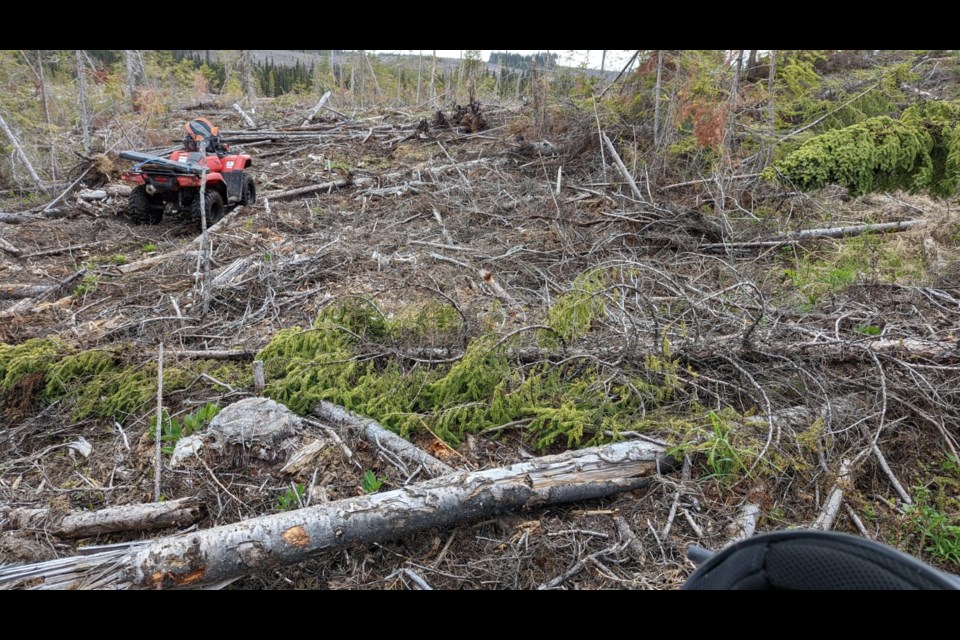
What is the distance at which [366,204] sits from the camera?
35.0 feet

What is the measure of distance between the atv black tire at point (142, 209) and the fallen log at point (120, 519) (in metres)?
8.12

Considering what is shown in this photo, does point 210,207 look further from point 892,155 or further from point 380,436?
point 892,155

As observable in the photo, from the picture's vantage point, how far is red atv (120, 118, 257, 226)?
9.16 metres

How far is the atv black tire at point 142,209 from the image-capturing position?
9773mm

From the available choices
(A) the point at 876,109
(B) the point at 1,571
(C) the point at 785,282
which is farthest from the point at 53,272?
(A) the point at 876,109

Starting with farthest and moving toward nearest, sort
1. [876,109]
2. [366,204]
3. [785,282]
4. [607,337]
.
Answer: [366,204] < [876,109] < [785,282] < [607,337]

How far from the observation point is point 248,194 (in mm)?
10703

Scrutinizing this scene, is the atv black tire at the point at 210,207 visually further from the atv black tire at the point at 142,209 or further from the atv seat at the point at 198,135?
the atv seat at the point at 198,135

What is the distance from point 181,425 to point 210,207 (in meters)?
6.52

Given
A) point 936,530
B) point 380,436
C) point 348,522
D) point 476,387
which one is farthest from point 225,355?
point 936,530

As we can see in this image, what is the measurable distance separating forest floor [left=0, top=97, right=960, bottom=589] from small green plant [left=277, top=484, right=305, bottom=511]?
19 millimetres

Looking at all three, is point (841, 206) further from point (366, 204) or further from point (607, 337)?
point (366, 204)

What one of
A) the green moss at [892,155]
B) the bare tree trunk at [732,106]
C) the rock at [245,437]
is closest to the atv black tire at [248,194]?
the rock at [245,437]
